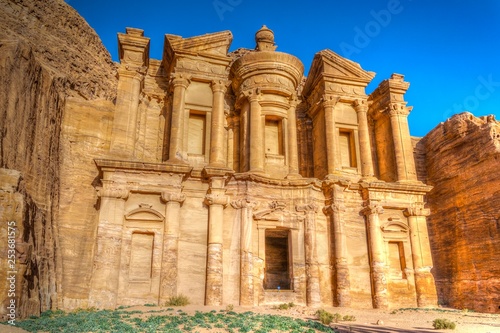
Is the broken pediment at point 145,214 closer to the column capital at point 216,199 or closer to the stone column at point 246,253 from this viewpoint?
the column capital at point 216,199

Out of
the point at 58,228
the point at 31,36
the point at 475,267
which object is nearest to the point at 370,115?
the point at 475,267

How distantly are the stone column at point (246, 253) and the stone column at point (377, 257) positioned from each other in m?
5.26

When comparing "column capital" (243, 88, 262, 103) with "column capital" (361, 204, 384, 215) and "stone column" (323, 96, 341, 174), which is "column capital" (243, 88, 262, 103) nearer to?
"stone column" (323, 96, 341, 174)

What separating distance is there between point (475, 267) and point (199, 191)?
45.1 ft

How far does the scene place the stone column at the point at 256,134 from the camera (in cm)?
1739

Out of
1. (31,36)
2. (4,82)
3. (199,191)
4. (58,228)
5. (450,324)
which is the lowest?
(450,324)

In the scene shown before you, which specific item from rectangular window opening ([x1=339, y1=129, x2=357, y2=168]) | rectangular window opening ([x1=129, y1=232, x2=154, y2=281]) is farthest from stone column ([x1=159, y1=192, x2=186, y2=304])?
rectangular window opening ([x1=339, y1=129, x2=357, y2=168])

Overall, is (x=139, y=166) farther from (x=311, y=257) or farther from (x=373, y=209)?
(x=373, y=209)

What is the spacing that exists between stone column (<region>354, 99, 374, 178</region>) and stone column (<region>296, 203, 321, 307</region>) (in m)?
3.65

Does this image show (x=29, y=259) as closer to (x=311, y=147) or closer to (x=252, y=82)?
(x=252, y=82)

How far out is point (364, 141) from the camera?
63.2 feet

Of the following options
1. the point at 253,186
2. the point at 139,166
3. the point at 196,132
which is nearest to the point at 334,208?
the point at 253,186

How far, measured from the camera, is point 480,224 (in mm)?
18984

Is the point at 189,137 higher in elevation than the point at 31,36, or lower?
lower
